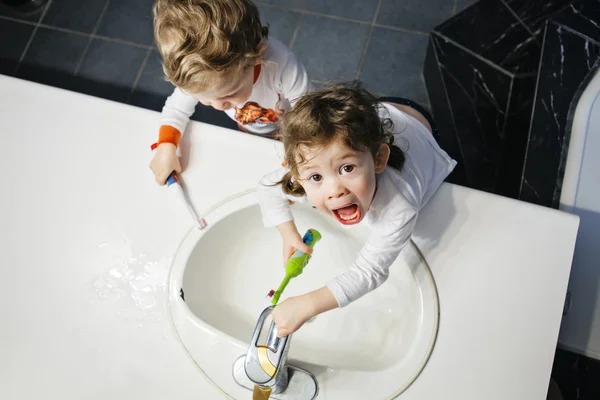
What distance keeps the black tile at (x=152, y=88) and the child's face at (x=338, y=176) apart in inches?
46.4

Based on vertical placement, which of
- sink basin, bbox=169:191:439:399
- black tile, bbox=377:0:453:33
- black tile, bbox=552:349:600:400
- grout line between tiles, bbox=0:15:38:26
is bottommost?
black tile, bbox=552:349:600:400

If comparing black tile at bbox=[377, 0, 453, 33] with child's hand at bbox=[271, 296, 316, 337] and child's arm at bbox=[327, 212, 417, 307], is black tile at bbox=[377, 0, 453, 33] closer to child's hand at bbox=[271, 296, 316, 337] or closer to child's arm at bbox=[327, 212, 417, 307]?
child's arm at bbox=[327, 212, 417, 307]

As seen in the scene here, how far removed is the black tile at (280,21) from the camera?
5.93 feet

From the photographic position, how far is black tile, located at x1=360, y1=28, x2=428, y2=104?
171 centimetres

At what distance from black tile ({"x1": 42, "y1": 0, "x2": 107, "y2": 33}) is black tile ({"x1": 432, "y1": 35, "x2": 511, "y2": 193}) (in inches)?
49.0

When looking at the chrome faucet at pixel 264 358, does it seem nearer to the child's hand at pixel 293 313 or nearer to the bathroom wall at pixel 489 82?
the child's hand at pixel 293 313

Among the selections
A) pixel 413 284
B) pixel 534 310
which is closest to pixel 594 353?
pixel 534 310

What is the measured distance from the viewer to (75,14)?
6.37 ft

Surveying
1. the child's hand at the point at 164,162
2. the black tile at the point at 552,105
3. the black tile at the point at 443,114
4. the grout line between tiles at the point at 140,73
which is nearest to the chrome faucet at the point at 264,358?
the child's hand at the point at 164,162

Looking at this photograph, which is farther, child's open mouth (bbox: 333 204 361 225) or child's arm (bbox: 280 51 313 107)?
child's arm (bbox: 280 51 313 107)

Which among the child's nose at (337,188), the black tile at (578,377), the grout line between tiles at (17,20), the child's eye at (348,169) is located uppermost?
the grout line between tiles at (17,20)

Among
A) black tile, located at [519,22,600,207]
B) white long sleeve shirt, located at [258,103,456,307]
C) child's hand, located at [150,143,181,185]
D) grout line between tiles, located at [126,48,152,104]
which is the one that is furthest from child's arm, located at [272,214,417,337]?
grout line between tiles, located at [126,48,152,104]

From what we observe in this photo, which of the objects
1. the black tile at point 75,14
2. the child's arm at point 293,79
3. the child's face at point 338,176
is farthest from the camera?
the black tile at point 75,14

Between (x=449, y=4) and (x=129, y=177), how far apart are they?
1.32 m
